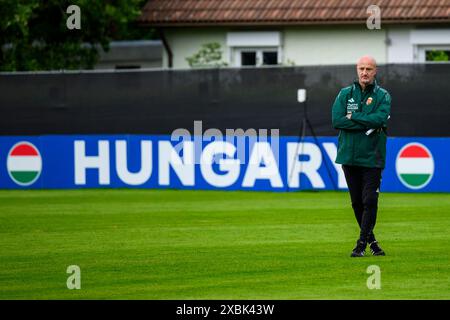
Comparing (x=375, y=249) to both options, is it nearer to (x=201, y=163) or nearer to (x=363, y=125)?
(x=363, y=125)

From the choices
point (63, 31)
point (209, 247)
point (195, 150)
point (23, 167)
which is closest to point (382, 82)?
point (195, 150)

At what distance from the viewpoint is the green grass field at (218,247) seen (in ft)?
33.6

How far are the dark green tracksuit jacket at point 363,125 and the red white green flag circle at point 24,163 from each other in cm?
1161

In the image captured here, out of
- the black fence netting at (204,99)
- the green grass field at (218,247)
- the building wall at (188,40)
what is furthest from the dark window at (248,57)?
the green grass field at (218,247)

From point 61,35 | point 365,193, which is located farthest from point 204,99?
point 365,193

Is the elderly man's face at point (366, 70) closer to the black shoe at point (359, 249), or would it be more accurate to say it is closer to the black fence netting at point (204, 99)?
the black shoe at point (359, 249)

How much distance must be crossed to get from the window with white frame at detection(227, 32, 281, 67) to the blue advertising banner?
8118mm

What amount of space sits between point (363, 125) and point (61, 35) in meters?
18.4

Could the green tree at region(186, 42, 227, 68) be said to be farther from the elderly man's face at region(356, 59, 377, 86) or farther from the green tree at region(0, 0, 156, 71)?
the elderly man's face at region(356, 59, 377, 86)

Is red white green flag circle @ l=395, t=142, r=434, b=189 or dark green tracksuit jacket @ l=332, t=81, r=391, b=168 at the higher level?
dark green tracksuit jacket @ l=332, t=81, r=391, b=168

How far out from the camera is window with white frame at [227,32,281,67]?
97.5 ft

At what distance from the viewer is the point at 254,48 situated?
30.1 m

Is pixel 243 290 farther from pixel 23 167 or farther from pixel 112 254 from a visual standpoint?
pixel 23 167

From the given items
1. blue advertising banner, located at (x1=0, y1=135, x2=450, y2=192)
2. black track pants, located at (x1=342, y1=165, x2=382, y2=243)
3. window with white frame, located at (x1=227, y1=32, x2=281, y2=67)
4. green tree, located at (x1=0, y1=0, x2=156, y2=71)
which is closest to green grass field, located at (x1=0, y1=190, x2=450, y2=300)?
black track pants, located at (x1=342, y1=165, x2=382, y2=243)
